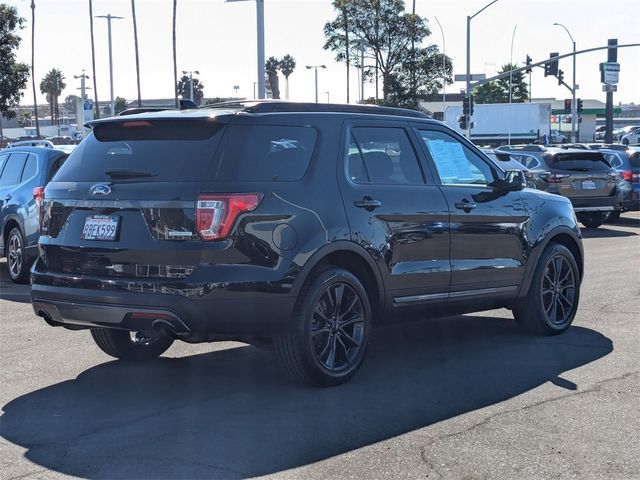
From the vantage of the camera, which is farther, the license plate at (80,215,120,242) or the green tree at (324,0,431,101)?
the green tree at (324,0,431,101)

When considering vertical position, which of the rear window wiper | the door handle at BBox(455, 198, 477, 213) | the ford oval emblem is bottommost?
the door handle at BBox(455, 198, 477, 213)

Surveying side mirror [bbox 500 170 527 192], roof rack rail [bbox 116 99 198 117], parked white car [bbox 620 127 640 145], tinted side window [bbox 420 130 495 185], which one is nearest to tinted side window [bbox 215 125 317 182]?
roof rack rail [bbox 116 99 198 117]

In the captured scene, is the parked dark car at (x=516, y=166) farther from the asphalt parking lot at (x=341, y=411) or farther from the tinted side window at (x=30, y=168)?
the asphalt parking lot at (x=341, y=411)

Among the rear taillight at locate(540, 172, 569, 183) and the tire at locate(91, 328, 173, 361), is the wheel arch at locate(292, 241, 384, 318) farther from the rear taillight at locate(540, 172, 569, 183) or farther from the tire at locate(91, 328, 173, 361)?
the rear taillight at locate(540, 172, 569, 183)

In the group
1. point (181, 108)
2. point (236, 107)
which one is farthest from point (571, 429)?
point (181, 108)

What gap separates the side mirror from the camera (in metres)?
7.81

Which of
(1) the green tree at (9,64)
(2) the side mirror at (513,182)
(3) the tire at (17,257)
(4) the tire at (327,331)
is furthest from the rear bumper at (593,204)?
(1) the green tree at (9,64)

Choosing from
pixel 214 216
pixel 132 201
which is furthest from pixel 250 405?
pixel 132 201

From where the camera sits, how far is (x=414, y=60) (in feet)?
170

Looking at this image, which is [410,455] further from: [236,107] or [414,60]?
[414,60]

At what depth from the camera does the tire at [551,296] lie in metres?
8.10

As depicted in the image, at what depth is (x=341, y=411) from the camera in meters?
5.79

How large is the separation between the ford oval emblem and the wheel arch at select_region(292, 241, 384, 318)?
4.41 ft

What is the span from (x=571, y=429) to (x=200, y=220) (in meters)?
2.49
